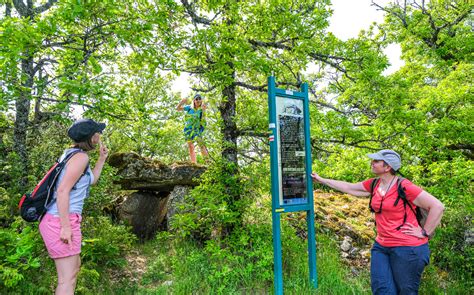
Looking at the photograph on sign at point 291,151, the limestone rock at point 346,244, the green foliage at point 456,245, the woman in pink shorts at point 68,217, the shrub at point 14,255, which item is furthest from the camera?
the limestone rock at point 346,244

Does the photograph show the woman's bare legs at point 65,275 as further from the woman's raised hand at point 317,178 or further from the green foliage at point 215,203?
the woman's raised hand at point 317,178

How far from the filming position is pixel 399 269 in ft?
10.7

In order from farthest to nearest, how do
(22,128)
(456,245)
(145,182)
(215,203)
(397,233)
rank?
(145,182), (22,128), (456,245), (215,203), (397,233)

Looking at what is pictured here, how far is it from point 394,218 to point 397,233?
153 mm

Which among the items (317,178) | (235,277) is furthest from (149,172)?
(317,178)

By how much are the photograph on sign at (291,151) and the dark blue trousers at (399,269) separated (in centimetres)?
124

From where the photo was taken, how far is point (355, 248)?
20.6 feet

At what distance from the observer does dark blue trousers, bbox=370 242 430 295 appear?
10.5ft

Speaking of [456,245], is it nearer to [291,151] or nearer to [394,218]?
[394,218]

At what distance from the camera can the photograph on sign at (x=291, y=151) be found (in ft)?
13.7

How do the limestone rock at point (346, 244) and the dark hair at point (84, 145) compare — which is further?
the limestone rock at point (346, 244)

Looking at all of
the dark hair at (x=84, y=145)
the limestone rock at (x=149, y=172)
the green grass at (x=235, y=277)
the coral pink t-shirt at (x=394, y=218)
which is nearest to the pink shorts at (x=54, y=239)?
the dark hair at (x=84, y=145)

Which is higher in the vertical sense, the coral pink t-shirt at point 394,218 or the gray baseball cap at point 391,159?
the gray baseball cap at point 391,159

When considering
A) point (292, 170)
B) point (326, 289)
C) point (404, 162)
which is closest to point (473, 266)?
point (404, 162)
